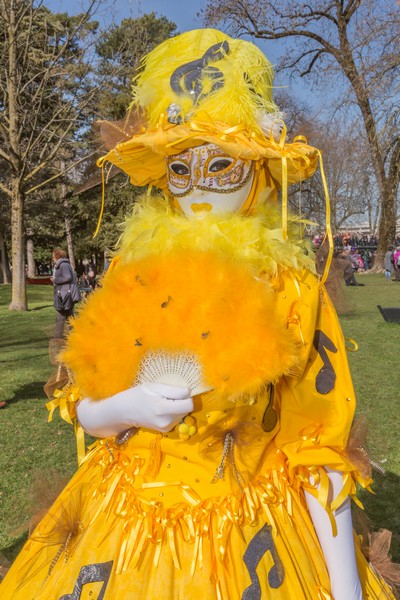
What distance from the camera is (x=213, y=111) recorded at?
5.22ft

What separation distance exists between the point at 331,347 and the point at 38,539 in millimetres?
1009

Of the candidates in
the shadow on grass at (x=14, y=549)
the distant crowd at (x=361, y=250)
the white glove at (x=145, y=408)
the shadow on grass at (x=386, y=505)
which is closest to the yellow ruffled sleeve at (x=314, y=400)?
the white glove at (x=145, y=408)

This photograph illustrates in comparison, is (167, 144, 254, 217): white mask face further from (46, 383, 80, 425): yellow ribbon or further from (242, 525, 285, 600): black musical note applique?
(242, 525, 285, 600): black musical note applique

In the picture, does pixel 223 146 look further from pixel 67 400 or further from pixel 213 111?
pixel 67 400

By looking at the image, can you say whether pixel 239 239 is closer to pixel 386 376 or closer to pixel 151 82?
pixel 151 82

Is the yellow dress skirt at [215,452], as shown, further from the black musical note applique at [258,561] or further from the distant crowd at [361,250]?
the distant crowd at [361,250]

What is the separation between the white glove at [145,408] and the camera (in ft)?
4.34

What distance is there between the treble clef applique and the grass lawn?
84 cm

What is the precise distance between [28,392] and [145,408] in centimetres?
613

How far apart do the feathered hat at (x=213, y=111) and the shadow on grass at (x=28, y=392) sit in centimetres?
556

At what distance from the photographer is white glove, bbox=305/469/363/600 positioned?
1.39 m

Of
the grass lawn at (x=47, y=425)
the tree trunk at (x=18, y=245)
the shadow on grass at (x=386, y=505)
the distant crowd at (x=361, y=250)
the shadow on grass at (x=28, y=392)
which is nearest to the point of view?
the grass lawn at (x=47, y=425)

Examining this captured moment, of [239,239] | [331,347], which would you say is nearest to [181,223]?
[239,239]

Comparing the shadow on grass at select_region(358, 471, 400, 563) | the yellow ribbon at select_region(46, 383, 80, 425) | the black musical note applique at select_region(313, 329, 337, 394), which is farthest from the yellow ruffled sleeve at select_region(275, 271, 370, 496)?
the shadow on grass at select_region(358, 471, 400, 563)
